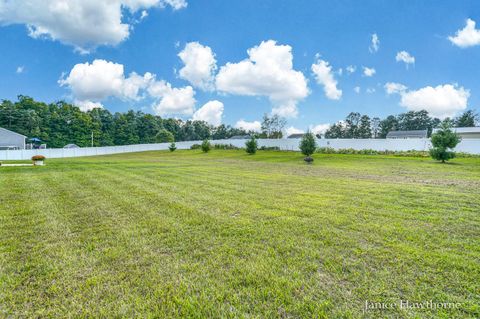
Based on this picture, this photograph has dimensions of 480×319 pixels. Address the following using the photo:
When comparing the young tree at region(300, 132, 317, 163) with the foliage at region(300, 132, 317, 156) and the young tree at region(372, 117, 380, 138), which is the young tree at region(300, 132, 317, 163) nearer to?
the foliage at region(300, 132, 317, 156)

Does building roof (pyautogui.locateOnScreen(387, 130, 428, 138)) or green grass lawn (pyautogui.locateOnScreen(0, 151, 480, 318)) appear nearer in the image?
green grass lawn (pyautogui.locateOnScreen(0, 151, 480, 318))

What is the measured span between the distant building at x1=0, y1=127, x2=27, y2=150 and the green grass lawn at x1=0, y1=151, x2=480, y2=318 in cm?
3566

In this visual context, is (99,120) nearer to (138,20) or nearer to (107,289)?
(138,20)

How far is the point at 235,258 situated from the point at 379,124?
63.1 m

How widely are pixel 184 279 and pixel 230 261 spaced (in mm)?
561

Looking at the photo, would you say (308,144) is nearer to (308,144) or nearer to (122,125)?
(308,144)

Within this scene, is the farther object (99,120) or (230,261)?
(99,120)

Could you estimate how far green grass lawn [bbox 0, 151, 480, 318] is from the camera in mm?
1938

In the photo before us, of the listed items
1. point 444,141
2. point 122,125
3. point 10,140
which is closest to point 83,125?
point 122,125

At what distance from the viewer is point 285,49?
18.3 meters

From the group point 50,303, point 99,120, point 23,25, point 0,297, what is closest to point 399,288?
point 50,303

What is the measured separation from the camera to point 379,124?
5509 cm

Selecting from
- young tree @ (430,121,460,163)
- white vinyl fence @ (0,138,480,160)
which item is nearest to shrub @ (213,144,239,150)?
white vinyl fence @ (0,138,480,160)

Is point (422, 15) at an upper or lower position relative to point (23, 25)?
lower
